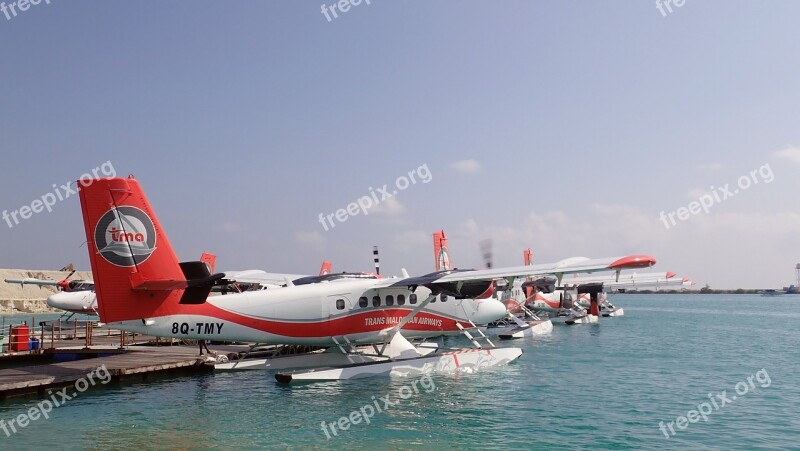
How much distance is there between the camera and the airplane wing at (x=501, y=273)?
14.7m

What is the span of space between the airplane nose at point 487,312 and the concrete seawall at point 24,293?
11050cm

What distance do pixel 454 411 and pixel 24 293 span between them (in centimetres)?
15461

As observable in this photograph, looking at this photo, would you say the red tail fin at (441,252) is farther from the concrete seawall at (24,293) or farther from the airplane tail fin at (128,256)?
the concrete seawall at (24,293)

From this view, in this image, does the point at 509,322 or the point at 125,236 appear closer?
the point at 125,236

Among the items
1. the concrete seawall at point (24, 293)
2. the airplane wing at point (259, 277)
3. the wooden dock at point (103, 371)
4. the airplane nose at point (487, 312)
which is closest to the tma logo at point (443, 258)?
the airplane wing at point (259, 277)

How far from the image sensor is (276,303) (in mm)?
18141

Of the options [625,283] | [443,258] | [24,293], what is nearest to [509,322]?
[443,258]

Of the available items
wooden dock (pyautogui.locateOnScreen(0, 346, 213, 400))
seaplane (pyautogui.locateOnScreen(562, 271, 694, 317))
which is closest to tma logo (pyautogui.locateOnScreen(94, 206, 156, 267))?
wooden dock (pyautogui.locateOnScreen(0, 346, 213, 400))

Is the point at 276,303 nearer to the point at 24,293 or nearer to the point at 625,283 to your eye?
the point at 625,283

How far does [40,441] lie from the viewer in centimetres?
1124

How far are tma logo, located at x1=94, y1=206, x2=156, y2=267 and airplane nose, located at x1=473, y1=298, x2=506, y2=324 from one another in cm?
1249

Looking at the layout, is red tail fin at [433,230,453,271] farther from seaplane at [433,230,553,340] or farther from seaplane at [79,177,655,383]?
seaplane at [79,177,655,383]

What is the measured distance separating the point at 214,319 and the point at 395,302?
251 inches

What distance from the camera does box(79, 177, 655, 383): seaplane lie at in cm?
1540
